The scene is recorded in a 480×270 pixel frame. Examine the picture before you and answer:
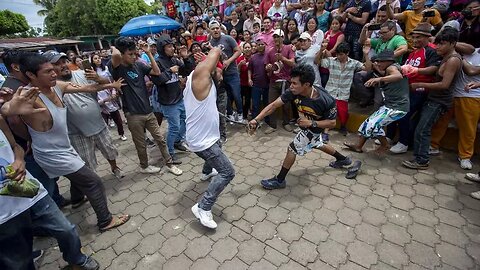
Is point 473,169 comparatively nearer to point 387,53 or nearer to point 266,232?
point 387,53

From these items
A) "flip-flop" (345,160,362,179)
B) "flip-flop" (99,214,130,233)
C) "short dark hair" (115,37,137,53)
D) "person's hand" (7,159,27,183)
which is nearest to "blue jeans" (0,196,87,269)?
"person's hand" (7,159,27,183)

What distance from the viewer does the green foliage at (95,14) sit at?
30.1 metres

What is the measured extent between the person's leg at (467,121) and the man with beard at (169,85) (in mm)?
4147

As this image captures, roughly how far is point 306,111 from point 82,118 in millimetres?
2938

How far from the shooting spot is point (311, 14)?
596cm

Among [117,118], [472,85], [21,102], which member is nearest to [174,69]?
[117,118]

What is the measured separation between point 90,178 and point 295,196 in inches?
96.9

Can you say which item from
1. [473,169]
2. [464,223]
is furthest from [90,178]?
[473,169]

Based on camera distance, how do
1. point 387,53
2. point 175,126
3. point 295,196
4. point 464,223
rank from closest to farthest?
point 464,223
point 295,196
point 387,53
point 175,126

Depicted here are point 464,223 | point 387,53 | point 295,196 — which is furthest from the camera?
point 387,53

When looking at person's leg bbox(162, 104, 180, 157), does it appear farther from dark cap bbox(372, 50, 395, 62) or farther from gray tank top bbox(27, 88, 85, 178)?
dark cap bbox(372, 50, 395, 62)

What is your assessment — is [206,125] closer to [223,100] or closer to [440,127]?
[223,100]

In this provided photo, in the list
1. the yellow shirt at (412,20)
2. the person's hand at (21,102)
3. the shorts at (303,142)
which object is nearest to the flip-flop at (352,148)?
the shorts at (303,142)

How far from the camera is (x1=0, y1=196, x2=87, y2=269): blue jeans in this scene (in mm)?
1978
